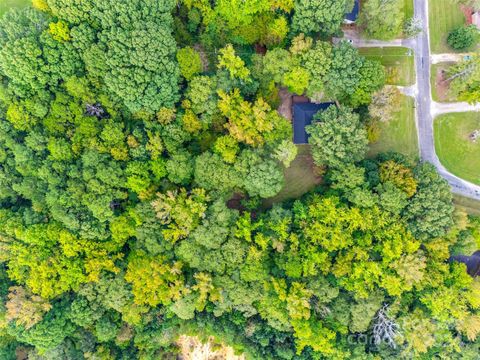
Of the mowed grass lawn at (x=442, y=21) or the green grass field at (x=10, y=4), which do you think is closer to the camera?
the green grass field at (x=10, y=4)

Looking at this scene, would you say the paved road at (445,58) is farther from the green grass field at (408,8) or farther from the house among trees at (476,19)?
the green grass field at (408,8)

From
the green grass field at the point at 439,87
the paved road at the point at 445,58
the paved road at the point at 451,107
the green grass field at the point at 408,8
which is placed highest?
the green grass field at the point at 408,8

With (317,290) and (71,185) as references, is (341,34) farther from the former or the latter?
(71,185)

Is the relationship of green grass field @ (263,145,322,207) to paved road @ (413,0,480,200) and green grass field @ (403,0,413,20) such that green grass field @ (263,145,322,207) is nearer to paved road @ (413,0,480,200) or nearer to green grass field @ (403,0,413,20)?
paved road @ (413,0,480,200)

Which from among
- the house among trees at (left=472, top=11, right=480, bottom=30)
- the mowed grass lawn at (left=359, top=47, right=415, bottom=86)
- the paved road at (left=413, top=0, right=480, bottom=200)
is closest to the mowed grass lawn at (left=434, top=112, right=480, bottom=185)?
the paved road at (left=413, top=0, right=480, bottom=200)

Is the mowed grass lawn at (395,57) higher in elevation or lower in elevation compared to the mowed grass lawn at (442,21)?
lower

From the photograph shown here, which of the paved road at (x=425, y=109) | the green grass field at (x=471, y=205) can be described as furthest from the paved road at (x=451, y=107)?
the green grass field at (x=471, y=205)

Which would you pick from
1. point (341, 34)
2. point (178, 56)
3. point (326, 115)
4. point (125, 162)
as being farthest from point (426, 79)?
point (125, 162)

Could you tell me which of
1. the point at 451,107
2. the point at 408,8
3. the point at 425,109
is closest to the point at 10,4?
the point at 408,8
